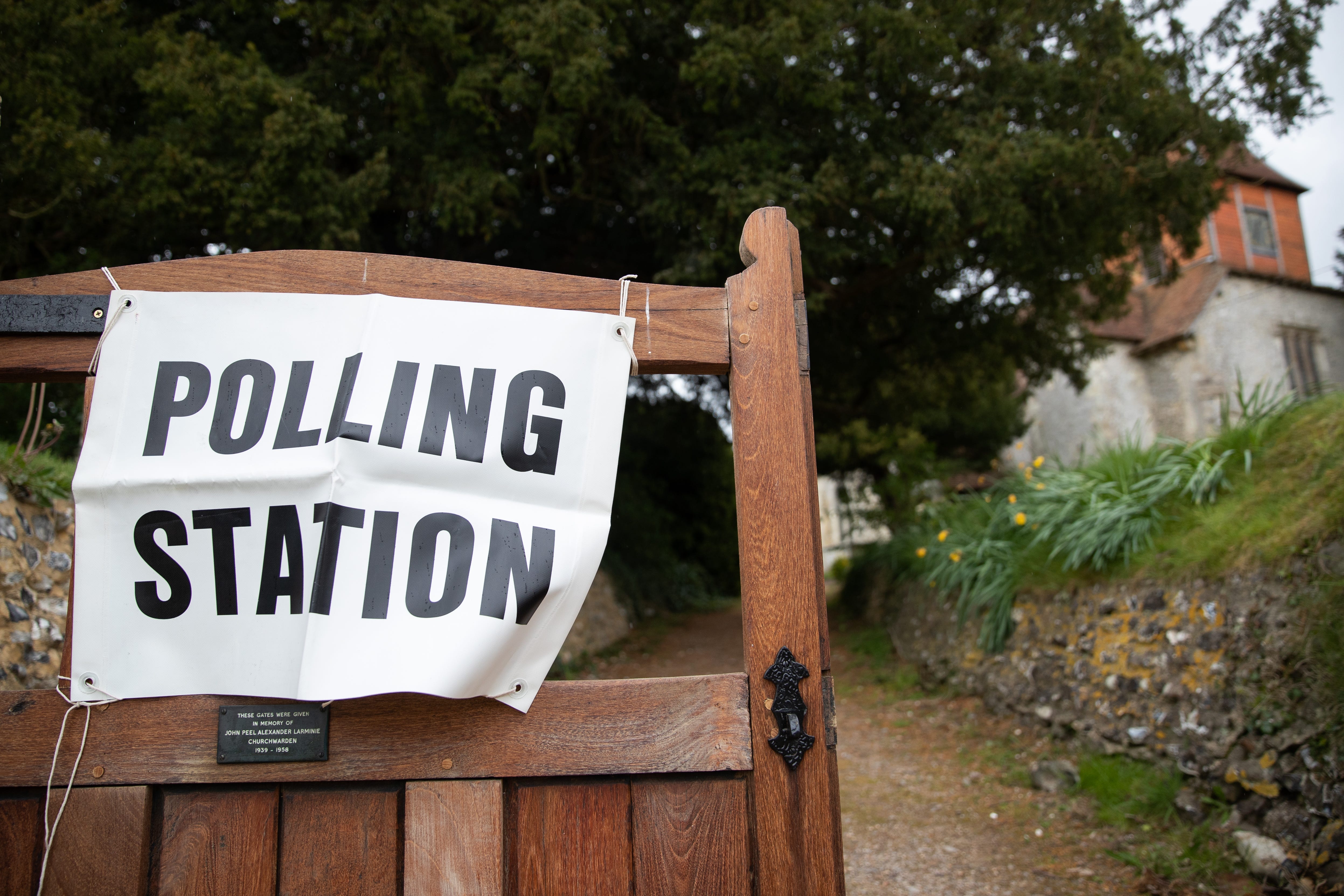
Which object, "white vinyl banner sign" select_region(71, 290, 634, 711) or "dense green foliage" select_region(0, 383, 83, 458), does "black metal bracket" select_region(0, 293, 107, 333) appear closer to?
"white vinyl banner sign" select_region(71, 290, 634, 711)

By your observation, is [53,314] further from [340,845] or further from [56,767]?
[340,845]

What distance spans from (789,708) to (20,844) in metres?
1.41

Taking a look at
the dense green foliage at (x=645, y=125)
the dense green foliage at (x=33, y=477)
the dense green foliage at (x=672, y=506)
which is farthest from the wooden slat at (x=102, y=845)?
the dense green foliage at (x=672, y=506)

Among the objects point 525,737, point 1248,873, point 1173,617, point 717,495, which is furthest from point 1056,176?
point 717,495

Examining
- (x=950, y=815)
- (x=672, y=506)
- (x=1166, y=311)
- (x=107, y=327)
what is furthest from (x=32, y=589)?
(x=1166, y=311)

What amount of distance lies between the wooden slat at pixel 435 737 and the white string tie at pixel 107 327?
61 centimetres

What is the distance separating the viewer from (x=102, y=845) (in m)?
1.43

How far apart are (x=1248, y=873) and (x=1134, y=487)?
226 cm

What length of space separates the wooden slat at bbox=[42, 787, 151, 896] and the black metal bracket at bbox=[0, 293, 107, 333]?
2.83 feet

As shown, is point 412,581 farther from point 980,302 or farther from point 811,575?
point 980,302

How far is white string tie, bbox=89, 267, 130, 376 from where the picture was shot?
154 cm

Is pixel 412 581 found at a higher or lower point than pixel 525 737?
higher

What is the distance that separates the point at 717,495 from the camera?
553 inches


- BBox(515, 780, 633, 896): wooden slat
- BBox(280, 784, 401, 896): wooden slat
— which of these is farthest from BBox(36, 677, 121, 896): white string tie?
BBox(515, 780, 633, 896): wooden slat
